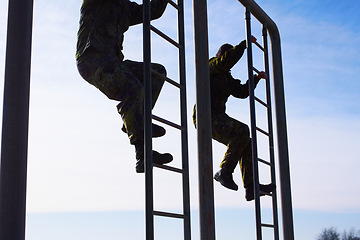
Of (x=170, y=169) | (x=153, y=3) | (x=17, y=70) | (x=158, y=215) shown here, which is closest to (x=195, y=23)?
(x=153, y=3)

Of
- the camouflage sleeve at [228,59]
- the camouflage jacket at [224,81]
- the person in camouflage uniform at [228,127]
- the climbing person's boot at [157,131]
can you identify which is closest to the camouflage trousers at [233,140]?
the person in camouflage uniform at [228,127]

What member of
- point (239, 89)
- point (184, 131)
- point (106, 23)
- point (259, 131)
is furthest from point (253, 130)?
point (106, 23)

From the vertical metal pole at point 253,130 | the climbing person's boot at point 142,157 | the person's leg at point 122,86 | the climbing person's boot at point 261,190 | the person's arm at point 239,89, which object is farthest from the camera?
the person's arm at point 239,89

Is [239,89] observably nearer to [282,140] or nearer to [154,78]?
[282,140]

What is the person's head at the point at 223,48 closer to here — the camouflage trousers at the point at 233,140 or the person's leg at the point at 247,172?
the camouflage trousers at the point at 233,140

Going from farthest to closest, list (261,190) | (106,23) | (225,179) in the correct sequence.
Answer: (225,179), (261,190), (106,23)

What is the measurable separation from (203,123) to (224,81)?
1801mm

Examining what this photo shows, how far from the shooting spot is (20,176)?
3443mm

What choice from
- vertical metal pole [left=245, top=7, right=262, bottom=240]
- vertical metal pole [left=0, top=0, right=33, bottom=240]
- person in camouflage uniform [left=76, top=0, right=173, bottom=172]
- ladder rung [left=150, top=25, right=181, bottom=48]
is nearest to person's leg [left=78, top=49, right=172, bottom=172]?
person in camouflage uniform [left=76, top=0, right=173, bottom=172]

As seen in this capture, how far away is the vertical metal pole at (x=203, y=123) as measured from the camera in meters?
5.23

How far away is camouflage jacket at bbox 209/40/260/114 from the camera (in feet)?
22.3

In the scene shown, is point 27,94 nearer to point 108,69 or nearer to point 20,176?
point 20,176

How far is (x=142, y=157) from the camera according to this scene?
16.3 feet

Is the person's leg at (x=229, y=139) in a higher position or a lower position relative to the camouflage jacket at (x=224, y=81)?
lower
